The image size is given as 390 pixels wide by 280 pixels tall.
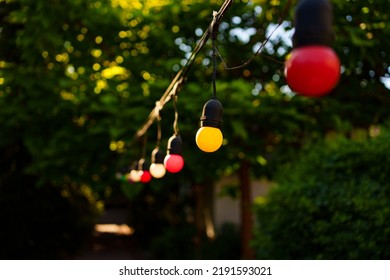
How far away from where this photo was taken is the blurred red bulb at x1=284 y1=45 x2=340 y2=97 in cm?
151

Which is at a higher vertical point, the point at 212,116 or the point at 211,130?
the point at 212,116

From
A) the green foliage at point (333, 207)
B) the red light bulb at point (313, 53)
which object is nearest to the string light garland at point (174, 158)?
the red light bulb at point (313, 53)

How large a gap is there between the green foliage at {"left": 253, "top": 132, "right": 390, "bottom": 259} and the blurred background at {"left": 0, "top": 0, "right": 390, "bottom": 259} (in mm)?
20

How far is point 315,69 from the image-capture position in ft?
4.97

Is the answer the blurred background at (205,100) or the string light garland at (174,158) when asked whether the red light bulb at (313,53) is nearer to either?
the string light garland at (174,158)

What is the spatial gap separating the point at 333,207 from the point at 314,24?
5309 mm

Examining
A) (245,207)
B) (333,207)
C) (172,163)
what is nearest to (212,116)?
(172,163)

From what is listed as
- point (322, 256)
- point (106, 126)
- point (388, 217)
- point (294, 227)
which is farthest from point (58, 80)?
point (388, 217)

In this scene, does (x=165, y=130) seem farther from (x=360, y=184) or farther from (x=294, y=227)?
(x=360, y=184)

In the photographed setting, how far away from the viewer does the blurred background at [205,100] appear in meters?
6.88

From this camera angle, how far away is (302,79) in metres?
1.56

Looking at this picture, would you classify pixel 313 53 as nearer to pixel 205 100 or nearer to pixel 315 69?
pixel 315 69

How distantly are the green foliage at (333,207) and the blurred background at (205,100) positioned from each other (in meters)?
0.02

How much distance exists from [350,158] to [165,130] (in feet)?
12.2
